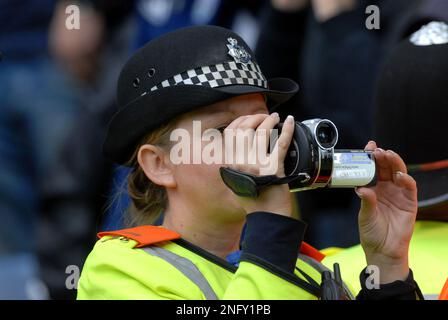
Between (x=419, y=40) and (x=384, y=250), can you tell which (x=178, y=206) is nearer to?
(x=384, y=250)

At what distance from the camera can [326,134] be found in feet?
9.12

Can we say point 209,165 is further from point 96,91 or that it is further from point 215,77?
point 96,91

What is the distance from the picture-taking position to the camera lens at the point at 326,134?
108 inches

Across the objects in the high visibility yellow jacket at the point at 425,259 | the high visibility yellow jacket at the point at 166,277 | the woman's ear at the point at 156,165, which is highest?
the woman's ear at the point at 156,165

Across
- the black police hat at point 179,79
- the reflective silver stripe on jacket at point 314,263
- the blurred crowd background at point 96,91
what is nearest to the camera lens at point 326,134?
the black police hat at point 179,79

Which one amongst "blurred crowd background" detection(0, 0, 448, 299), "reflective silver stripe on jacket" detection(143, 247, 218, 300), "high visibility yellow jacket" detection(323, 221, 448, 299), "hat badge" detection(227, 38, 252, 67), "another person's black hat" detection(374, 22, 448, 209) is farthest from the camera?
"blurred crowd background" detection(0, 0, 448, 299)

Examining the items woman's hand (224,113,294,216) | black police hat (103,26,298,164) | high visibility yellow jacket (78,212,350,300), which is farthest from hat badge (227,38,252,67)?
high visibility yellow jacket (78,212,350,300)

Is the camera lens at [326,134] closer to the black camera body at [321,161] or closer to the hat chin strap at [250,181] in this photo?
the black camera body at [321,161]

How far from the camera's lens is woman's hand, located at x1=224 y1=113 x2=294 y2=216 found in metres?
2.72

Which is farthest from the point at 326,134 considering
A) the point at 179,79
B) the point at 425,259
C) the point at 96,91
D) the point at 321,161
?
the point at 96,91

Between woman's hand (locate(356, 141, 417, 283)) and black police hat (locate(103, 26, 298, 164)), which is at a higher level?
black police hat (locate(103, 26, 298, 164))

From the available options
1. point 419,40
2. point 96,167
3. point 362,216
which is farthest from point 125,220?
point 96,167

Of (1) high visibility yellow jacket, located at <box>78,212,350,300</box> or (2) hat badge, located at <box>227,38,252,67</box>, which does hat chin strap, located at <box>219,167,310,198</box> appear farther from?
(2) hat badge, located at <box>227,38,252,67</box>

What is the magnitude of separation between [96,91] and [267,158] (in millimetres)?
3516
